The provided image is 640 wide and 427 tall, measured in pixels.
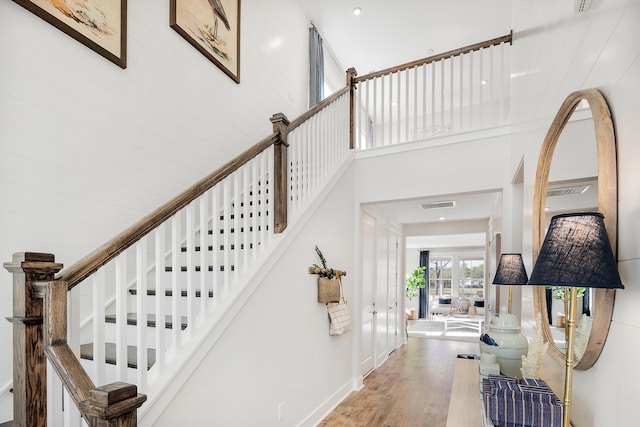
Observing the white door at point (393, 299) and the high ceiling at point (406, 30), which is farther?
the white door at point (393, 299)

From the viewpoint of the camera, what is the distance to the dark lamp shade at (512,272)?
7.70 ft

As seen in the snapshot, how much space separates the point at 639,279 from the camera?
0.91 meters

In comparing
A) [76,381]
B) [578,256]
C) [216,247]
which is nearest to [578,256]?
[578,256]

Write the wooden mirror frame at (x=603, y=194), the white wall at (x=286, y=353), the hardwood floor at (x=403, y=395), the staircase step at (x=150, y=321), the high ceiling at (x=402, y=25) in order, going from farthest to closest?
1. the high ceiling at (x=402, y=25)
2. the hardwood floor at (x=403, y=395)
3. the staircase step at (x=150, y=321)
4. the white wall at (x=286, y=353)
5. the wooden mirror frame at (x=603, y=194)

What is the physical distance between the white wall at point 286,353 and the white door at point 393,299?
7.42 ft

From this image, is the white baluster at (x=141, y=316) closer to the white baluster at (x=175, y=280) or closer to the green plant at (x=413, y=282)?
the white baluster at (x=175, y=280)

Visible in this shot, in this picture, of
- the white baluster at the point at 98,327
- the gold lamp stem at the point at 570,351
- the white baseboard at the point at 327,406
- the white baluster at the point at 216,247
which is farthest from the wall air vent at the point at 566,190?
the white baseboard at the point at 327,406

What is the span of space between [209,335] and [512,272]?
189cm

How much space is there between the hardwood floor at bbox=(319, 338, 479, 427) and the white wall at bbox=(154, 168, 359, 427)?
0.74 ft

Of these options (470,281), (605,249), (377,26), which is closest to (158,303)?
(605,249)

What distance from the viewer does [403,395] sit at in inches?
169

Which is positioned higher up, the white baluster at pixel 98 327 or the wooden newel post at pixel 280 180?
the wooden newel post at pixel 280 180

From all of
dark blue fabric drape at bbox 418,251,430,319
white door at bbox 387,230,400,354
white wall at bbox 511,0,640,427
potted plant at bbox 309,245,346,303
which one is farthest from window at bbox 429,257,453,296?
white wall at bbox 511,0,640,427

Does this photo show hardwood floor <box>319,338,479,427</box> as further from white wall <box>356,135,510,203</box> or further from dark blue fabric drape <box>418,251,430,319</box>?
dark blue fabric drape <box>418,251,430,319</box>
